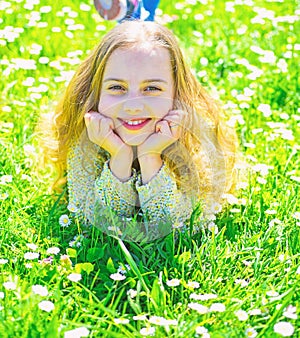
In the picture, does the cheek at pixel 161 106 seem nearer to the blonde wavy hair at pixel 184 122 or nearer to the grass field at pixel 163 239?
the blonde wavy hair at pixel 184 122

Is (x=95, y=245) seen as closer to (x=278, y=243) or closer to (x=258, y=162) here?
(x=278, y=243)

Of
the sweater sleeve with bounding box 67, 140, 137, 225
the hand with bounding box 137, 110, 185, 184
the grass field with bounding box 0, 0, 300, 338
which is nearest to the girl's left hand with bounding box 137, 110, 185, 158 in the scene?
the hand with bounding box 137, 110, 185, 184

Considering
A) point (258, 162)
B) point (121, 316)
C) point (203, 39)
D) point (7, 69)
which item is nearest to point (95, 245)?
point (121, 316)

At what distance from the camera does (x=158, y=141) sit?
6.78 ft

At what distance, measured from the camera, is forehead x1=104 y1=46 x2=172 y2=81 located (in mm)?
2029

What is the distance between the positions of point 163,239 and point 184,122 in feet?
1.09

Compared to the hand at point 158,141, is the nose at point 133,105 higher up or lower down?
higher up

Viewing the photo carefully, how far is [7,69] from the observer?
2.99 meters

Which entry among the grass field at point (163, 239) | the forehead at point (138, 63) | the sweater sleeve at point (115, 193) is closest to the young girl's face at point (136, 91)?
the forehead at point (138, 63)

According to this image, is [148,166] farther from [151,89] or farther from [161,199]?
[151,89]

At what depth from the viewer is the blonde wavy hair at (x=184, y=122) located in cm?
212

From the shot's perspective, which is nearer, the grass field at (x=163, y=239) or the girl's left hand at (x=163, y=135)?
the grass field at (x=163, y=239)

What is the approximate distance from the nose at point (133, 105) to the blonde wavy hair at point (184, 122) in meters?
0.14

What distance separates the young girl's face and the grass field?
302 millimetres
